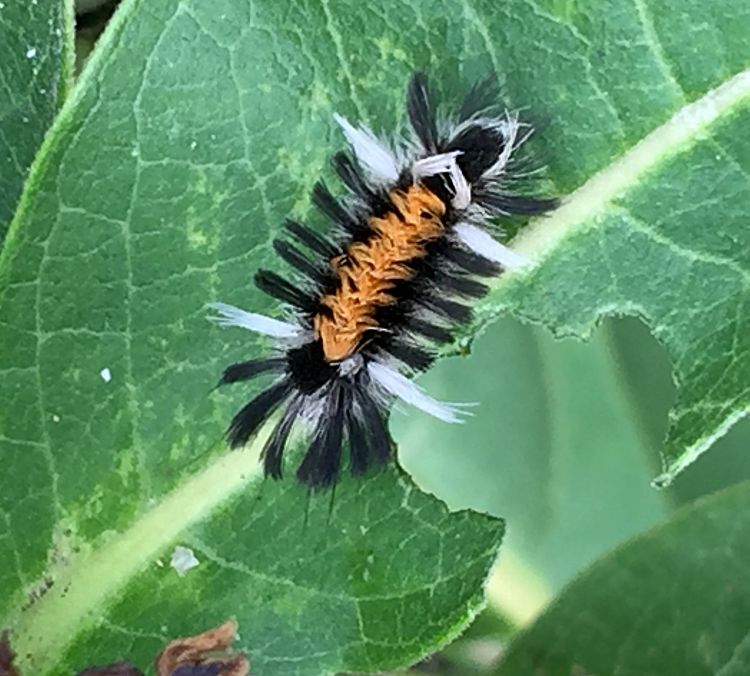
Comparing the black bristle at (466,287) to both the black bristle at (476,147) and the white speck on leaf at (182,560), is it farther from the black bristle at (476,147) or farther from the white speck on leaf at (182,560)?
the white speck on leaf at (182,560)

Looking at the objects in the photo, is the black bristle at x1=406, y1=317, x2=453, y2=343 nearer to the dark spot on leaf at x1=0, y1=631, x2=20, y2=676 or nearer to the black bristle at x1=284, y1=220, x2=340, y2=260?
the black bristle at x1=284, y1=220, x2=340, y2=260

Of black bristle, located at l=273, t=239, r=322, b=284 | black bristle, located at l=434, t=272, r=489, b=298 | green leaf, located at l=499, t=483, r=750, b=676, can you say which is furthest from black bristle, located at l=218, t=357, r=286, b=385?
green leaf, located at l=499, t=483, r=750, b=676

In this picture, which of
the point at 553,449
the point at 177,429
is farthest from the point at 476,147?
the point at 553,449

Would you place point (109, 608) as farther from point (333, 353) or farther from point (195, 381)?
point (333, 353)

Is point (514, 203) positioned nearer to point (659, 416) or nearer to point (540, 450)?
point (659, 416)

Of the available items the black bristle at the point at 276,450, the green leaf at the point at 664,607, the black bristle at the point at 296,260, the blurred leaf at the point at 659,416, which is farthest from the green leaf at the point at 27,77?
the blurred leaf at the point at 659,416

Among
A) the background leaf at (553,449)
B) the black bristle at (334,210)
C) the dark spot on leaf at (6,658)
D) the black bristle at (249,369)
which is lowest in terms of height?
the background leaf at (553,449)

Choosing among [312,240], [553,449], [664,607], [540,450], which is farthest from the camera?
[553,449]
